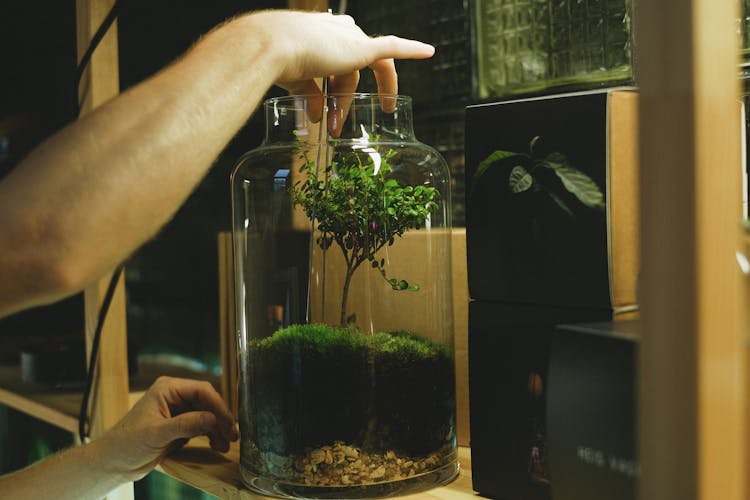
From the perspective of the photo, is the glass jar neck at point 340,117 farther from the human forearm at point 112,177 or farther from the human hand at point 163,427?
the human hand at point 163,427

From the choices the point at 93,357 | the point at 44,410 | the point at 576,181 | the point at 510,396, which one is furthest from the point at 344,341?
the point at 44,410

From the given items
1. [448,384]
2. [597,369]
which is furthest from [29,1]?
[597,369]

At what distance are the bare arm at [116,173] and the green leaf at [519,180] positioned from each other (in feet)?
0.76

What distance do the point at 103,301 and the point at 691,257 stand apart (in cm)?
94

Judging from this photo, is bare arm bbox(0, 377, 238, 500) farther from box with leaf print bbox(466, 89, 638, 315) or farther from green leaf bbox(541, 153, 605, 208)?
green leaf bbox(541, 153, 605, 208)

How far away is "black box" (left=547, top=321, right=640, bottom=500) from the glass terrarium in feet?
0.77

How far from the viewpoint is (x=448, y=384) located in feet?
2.78

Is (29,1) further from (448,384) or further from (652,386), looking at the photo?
(652,386)

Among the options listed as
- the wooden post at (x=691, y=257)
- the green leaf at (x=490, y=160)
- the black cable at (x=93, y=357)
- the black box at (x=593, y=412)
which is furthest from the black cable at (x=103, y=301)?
the wooden post at (x=691, y=257)

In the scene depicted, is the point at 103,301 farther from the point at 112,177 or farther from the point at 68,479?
the point at 112,177

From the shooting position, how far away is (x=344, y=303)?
2.67ft

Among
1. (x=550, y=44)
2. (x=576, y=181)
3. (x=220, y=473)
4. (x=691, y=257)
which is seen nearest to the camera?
(x=691, y=257)

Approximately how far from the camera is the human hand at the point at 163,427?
96 centimetres

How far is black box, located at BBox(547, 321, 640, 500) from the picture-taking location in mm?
539
